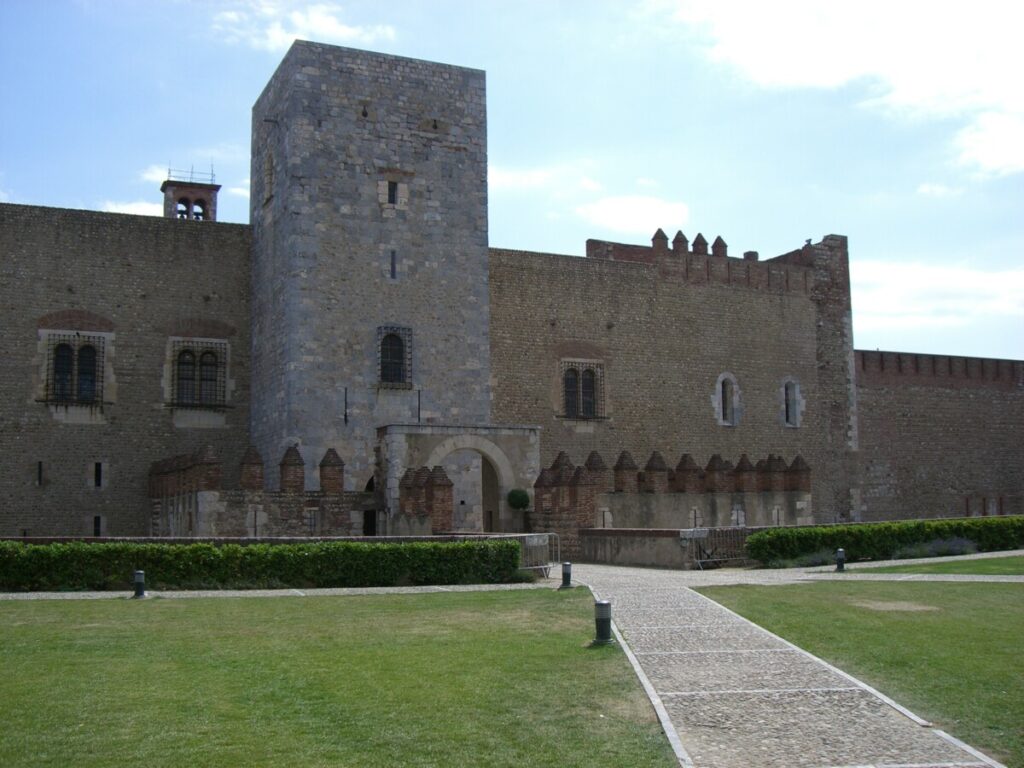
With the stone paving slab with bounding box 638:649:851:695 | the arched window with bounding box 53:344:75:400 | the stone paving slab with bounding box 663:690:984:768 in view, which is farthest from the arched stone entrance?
the stone paving slab with bounding box 663:690:984:768

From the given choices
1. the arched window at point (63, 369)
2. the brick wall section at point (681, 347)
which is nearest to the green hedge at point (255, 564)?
the arched window at point (63, 369)

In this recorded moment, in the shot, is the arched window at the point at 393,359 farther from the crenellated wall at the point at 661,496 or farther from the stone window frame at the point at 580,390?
the stone window frame at the point at 580,390

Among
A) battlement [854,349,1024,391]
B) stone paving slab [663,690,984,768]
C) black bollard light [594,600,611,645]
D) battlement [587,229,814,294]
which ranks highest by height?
battlement [587,229,814,294]

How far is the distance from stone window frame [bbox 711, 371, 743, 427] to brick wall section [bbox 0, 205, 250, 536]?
46.9 ft

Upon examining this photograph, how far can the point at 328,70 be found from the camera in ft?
88.9

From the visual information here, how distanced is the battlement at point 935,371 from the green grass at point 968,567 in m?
16.2

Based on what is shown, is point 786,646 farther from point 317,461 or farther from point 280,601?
point 317,461

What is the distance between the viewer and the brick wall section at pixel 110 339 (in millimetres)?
26359

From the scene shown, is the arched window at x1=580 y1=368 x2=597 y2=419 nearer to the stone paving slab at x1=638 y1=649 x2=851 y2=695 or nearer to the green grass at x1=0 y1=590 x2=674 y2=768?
the green grass at x1=0 y1=590 x2=674 y2=768

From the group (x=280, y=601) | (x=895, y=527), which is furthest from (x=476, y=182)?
(x=280, y=601)

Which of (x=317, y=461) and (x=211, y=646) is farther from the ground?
(x=317, y=461)

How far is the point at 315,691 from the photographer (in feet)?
32.6

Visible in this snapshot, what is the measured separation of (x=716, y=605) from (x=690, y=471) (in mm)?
13729

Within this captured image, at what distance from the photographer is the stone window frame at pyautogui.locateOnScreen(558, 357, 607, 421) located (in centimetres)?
3250
